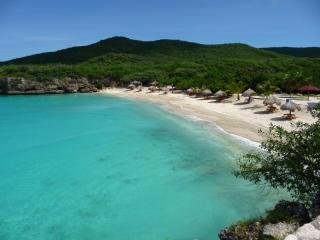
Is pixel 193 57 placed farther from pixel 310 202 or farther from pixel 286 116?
pixel 310 202

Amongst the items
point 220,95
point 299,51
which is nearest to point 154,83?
point 220,95

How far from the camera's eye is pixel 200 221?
1606 cm

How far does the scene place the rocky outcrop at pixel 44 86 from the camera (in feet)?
309

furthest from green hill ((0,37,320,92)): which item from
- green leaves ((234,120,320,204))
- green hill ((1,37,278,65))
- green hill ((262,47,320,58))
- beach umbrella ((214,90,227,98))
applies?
green leaves ((234,120,320,204))

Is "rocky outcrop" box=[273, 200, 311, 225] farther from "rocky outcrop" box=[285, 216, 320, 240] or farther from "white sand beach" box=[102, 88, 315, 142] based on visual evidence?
"white sand beach" box=[102, 88, 315, 142]

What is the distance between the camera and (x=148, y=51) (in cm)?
15362

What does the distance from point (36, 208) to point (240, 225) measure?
1103 cm

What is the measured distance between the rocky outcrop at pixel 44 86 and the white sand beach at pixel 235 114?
39.4m


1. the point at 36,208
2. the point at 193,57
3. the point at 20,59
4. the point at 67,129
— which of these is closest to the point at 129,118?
the point at 67,129

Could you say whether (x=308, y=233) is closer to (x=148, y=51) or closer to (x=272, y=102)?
(x=272, y=102)

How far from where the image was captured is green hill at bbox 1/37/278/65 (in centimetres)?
14625

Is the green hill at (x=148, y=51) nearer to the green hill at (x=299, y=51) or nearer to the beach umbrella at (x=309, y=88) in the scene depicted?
the green hill at (x=299, y=51)

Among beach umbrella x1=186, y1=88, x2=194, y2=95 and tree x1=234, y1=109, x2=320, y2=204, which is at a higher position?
tree x1=234, y1=109, x2=320, y2=204

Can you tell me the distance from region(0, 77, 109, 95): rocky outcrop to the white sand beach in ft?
129
